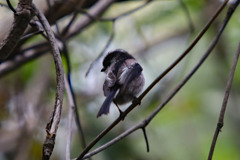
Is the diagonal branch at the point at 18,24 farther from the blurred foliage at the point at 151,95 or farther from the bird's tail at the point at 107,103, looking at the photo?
the blurred foliage at the point at 151,95

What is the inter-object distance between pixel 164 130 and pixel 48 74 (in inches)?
76.0

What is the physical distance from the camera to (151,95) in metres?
5.06

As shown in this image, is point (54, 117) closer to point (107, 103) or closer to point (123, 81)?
point (107, 103)

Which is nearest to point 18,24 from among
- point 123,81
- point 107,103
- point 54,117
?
point 54,117

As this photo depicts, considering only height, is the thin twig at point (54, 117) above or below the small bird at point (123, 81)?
above

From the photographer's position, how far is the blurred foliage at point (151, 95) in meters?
4.33

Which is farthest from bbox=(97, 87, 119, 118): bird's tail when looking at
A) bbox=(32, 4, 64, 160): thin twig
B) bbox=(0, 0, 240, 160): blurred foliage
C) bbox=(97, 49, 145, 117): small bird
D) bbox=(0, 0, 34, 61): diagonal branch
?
bbox=(0, 0, 240, 160): blurred foliage

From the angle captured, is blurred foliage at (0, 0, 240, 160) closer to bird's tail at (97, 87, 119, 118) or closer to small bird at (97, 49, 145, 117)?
small bird at (97, 49, 145, 117)

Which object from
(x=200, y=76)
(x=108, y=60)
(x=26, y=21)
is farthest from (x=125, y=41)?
(x=26, y=21)

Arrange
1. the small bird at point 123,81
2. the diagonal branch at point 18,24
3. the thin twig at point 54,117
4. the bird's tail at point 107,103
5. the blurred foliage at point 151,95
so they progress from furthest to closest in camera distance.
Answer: the blurred foliage at point 151,95, the small bird at point 123,81, the bird's tail at point 107,103, the diagonal branch at point 18,24, the thin twig at point 54,117

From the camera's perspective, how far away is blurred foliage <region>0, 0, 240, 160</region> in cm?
433

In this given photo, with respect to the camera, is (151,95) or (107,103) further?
(151,95)

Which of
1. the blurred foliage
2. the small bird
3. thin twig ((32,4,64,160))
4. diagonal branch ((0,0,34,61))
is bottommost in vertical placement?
the blurred foliage

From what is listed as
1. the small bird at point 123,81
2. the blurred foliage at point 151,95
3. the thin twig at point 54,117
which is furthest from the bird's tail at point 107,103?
the blurred foliage at point 151,95
